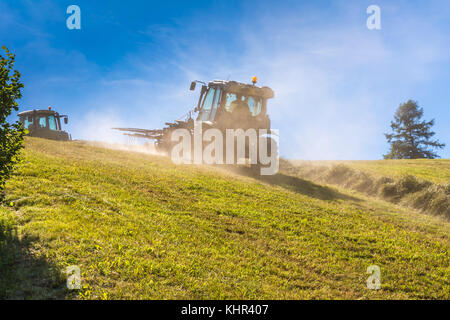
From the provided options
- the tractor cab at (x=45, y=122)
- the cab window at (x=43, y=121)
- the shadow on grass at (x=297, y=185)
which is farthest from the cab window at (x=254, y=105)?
the cab window at (x=43, y=121)

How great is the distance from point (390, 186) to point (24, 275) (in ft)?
47.9

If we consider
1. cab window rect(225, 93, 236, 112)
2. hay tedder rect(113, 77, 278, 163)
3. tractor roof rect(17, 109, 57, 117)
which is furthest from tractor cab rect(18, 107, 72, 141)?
cab window rect(225, 93, 236, 112)

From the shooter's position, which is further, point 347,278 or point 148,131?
point 148,131

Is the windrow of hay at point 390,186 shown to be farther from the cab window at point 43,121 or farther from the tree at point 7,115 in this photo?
the cab window at point 43,121

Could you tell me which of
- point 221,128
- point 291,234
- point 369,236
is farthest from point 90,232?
point 221,128

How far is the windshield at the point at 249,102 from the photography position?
16.2 metres

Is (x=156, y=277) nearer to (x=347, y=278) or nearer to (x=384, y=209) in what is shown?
(x=347, y=278)

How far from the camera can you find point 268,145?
15.5 metres

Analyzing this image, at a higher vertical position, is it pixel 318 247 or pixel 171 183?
pixel 171 183

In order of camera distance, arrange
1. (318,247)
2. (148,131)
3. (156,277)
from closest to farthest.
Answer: (156,277)
(318,247)
(148,131)

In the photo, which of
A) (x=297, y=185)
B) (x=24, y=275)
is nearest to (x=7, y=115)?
(x=24, y=275)

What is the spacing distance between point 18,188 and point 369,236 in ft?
31.3

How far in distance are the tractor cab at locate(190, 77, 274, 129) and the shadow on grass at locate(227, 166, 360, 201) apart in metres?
2.67

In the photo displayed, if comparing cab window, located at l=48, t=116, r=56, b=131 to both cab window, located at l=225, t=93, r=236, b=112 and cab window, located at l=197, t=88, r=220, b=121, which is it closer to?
cab window, located at l=197, t=88, r=220, b=121
